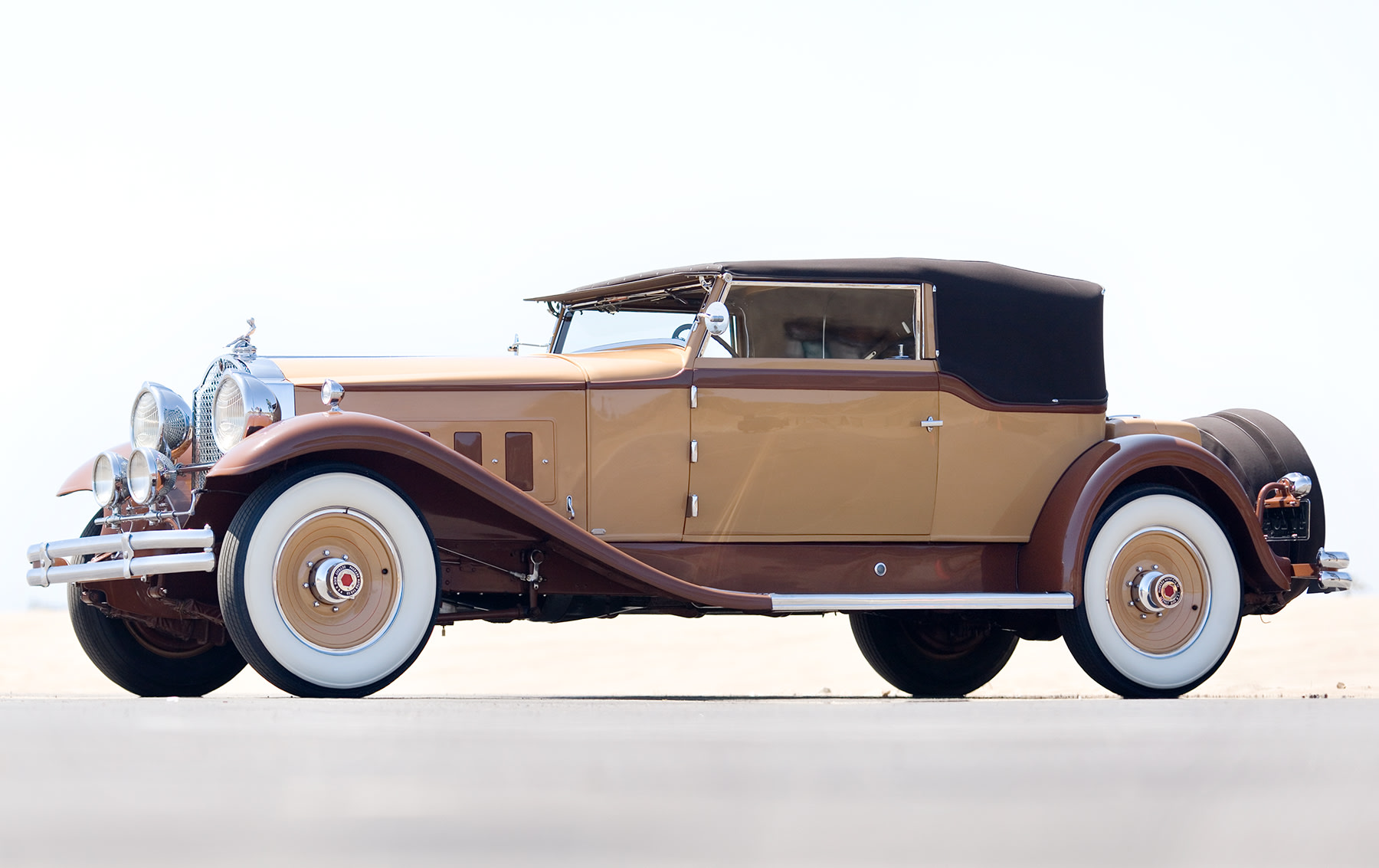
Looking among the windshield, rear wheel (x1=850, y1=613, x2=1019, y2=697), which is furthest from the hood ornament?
rear wheel (x1=850, y1=613, x2=1019, y2=697)

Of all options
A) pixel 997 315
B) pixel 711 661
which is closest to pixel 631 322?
pixel 997 315

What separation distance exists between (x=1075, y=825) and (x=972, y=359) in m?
4.58

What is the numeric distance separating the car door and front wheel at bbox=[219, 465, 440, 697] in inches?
58.3

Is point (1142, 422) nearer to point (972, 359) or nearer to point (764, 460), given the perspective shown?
point (972, 359)

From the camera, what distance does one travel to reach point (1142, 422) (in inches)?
299

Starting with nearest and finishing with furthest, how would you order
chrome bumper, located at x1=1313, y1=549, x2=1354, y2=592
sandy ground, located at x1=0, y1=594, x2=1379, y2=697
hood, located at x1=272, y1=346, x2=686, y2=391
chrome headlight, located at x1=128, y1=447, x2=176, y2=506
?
chrome headlight, located at x1=128, y1=447, x2=176, y2=506 < hood, located at x1=272, y1=346, x2=686, y2=391 < chrome bumper, located at x1=1313, y1=549, x2=1354, y2=592 < sandy ground, located at x1=0, y1=594, x2=1379, y2=697

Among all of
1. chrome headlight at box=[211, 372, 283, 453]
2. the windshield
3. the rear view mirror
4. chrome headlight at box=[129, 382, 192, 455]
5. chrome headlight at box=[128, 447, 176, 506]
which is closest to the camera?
chrome headlight at box=[211, 372, 283, 453]

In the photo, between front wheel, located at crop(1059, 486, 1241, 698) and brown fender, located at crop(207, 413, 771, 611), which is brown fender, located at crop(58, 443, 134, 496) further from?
front wheel, located at crop(1059, 486, 1241, 698)

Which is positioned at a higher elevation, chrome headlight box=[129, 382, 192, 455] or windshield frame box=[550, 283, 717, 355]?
windshield frame box=[550, 283, 717, 355]

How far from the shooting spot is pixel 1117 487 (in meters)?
7.24

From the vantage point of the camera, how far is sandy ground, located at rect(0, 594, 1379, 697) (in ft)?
40.3

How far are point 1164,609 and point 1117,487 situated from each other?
61 centimetres

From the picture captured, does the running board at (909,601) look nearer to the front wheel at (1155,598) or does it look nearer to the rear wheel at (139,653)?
the front wheel at (1155,598)

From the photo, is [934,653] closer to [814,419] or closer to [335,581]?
[814,419]
